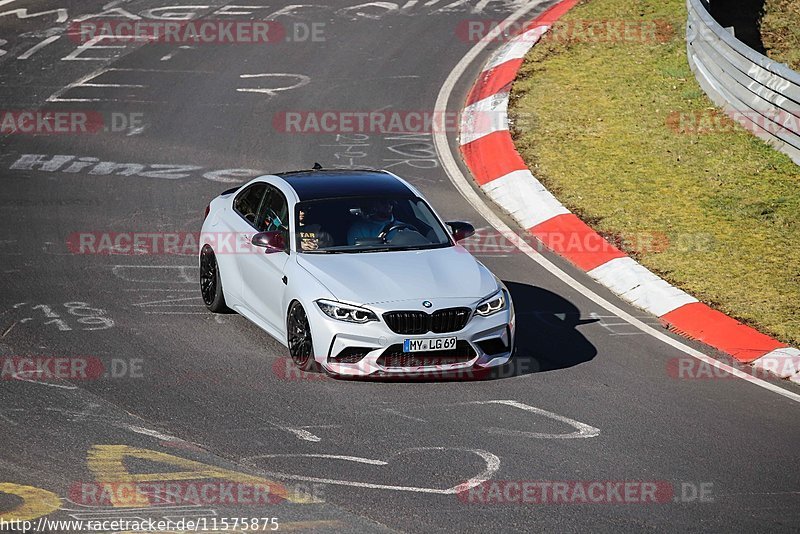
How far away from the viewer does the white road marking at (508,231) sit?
1115 cm

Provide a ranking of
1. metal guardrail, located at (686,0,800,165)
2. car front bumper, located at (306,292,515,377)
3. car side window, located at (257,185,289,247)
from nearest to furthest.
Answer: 1. car front bumper, located at (306,292,515,377)
2. car side window, located at (257,185,289,247)
3. metal guardrail, located at (686,0,800,165)

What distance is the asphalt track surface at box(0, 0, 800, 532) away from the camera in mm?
8109

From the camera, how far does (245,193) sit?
12.7 meters

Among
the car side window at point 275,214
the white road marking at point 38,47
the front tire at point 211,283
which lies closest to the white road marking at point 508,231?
the car side window at point 275,214

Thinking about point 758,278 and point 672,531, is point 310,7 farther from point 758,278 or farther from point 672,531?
point 672,531

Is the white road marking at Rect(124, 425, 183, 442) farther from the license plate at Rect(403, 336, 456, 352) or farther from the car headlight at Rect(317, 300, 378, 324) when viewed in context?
the license plate at Rect(403, 336, 456, 352)

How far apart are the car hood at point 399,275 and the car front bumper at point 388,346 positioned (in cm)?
14

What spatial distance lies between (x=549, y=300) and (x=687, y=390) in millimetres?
2481

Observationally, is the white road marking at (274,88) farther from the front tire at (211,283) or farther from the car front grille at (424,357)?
the car front grille at (424,357)

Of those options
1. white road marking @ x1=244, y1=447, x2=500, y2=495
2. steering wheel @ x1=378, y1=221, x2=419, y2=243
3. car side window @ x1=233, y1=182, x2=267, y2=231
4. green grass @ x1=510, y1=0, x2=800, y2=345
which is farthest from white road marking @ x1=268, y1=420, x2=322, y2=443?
green grass @ x1=510, y1=0, x2=800, y2=345

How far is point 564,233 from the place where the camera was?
47.8 ft

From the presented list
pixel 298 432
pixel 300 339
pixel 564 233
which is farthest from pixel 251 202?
pixel 564 233

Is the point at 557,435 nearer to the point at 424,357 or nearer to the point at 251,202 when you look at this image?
the point at 424,357

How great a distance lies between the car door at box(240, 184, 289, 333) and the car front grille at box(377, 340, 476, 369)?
4.21ft
